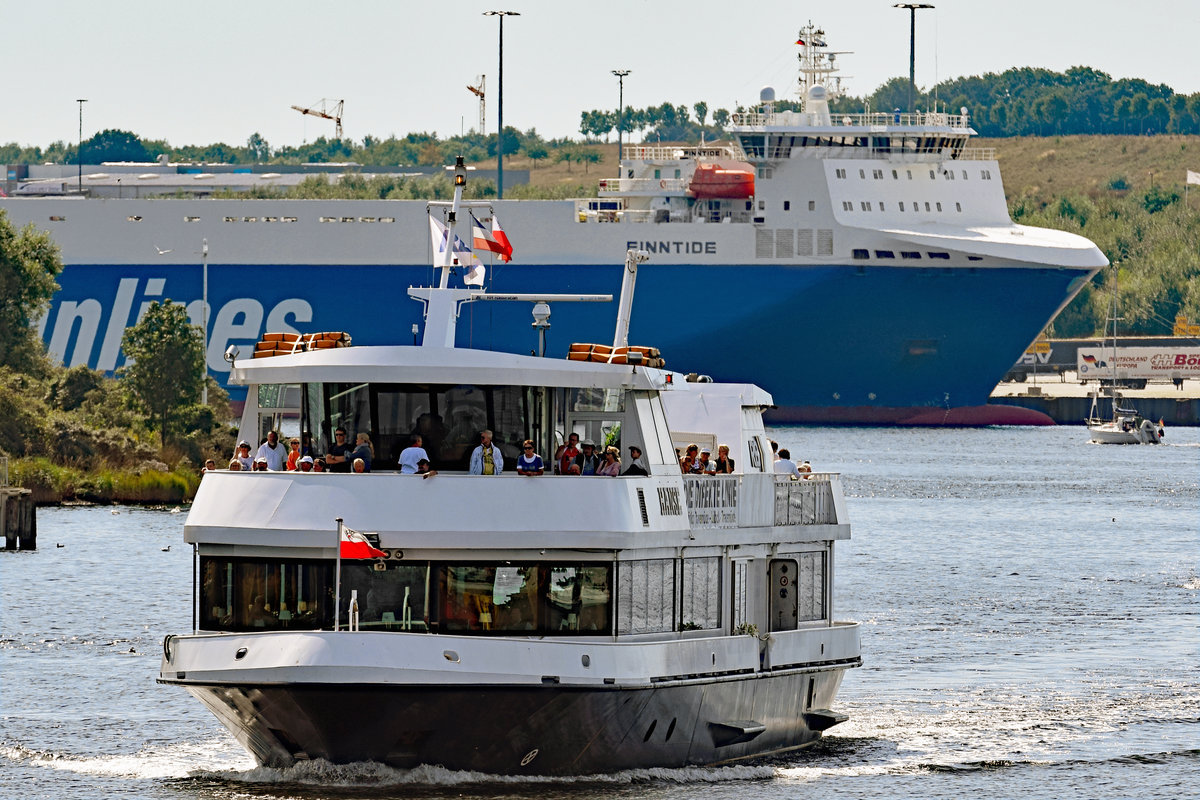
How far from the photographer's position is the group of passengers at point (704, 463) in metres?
23.6

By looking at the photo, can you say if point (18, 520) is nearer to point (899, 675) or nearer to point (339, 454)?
point (899, 675)

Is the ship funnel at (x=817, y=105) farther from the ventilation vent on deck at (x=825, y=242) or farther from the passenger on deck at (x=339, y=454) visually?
the passenger on deck at (x=339, y=454)

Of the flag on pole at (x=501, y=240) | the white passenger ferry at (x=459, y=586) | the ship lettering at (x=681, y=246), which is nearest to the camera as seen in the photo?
the white passenger ferry at (x=459, y=586)

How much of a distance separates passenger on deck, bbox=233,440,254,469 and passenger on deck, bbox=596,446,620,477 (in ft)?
11.9

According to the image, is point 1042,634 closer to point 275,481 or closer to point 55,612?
point 55,612

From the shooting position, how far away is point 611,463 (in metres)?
21.8

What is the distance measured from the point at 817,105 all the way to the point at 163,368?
51261mm

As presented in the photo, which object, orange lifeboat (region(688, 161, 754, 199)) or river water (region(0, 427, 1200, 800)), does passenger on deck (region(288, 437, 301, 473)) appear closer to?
river water (region(0, 427, 1200, 800))

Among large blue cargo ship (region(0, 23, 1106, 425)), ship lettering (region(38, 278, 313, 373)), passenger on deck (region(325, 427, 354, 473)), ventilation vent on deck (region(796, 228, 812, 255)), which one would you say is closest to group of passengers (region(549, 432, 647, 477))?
passenger on deck (region(325, 427, 354, 473))

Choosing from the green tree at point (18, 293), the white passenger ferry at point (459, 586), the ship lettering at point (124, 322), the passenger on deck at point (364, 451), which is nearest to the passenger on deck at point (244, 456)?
the white passenger ferry at point (459, 586)

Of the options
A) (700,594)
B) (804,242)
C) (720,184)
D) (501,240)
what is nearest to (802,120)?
(720,184)

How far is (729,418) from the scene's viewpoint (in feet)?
84.9

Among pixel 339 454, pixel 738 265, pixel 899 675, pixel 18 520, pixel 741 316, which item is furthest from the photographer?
pixel 738 265

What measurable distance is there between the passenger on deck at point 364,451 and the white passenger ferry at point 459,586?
10.3 inches
